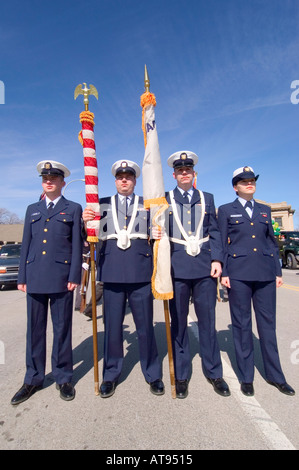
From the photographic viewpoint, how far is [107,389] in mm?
2518

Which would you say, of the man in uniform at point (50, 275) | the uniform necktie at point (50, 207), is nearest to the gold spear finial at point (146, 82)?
the man in uniform at point (50, 275)

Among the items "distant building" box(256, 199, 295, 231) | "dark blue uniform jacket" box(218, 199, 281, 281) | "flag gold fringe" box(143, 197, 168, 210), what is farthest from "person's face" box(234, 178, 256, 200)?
"distant building" box(256, 199, 295, 231)

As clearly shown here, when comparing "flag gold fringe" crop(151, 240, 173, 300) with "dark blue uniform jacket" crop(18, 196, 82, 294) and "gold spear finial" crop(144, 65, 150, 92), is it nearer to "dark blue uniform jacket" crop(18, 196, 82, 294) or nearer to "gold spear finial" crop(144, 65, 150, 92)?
"dark blue uniform jacket" crop(18, 196, 82, 294)

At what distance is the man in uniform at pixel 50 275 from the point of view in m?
2.60

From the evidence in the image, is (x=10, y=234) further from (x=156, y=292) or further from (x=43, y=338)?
(x=156, y=292)

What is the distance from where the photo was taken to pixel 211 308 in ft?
8.68

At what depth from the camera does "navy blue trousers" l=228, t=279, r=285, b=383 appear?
256cm

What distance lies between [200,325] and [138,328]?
634 mm

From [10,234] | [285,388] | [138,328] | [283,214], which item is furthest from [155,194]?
[10,234]

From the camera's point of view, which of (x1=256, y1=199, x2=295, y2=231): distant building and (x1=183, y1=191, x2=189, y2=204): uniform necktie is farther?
(x1=256, y1=199, x2=295, y2=231): distant building

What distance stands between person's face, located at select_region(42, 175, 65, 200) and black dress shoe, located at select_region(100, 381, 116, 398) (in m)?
1.96
